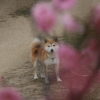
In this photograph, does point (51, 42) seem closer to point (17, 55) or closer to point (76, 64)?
point (17, 55)

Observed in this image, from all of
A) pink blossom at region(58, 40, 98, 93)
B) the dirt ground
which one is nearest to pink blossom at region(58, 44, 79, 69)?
pink blossom at region(58, 40, 98, 93)

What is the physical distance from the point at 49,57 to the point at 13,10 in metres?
2.37

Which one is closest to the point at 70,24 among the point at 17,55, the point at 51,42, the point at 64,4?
the point at 64,4

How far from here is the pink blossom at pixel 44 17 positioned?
202 millimetres

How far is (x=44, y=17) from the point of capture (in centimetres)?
20

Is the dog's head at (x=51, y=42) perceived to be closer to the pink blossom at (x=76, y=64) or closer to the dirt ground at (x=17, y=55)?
the pink blossom at (x=76, y=64)

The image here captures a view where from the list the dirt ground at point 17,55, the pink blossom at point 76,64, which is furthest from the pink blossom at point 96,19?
the dirt ground at point 17,55

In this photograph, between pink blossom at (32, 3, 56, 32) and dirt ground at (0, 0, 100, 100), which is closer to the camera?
pink blossom at (32, 3, 56, 32)

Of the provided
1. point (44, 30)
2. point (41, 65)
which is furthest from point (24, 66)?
point (44, 30)

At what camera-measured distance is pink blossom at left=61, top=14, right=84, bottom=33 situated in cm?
20

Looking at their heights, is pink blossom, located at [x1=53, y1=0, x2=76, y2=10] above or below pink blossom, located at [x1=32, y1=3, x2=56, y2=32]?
above

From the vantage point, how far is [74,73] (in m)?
0.20

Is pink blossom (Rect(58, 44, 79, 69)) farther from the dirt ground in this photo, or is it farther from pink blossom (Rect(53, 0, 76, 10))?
the dirt ground

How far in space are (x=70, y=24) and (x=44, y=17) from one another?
0.01 metres
